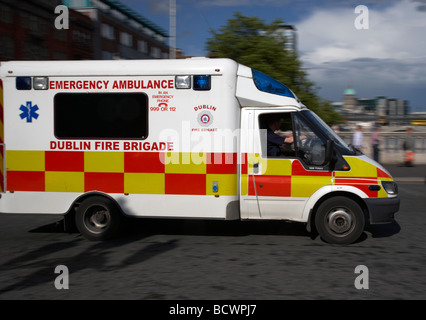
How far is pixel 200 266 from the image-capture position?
212 inches

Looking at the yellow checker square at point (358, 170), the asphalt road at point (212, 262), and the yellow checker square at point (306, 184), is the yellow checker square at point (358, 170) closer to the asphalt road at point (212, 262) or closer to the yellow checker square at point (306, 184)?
the yellow checker square at point (306, 184)

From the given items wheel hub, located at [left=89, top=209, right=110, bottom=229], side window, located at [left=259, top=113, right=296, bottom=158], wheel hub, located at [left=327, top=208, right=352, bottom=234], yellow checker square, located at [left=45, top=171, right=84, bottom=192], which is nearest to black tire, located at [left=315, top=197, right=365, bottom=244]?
wheel hub, located at [left=327, top=208, right=352, bottom=234]

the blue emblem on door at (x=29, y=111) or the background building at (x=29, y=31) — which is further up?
the background building at (x=29, y=31)

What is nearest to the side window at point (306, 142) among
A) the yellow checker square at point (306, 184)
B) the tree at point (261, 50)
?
the yellow checker square at point (306, 184)

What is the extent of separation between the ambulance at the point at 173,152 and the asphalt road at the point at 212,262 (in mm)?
420

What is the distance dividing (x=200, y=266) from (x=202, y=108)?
2.12 metres

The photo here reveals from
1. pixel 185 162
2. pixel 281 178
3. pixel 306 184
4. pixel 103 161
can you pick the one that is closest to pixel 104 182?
pixel 103 161

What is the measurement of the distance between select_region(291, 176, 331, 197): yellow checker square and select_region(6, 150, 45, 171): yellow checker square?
3.48 m

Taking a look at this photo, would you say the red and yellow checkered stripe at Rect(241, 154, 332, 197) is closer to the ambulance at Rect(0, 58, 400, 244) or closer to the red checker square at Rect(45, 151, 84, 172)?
the ambulance at Rect(0, 58, 400, 244)

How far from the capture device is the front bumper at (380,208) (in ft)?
20.2
